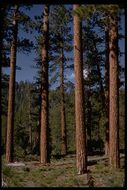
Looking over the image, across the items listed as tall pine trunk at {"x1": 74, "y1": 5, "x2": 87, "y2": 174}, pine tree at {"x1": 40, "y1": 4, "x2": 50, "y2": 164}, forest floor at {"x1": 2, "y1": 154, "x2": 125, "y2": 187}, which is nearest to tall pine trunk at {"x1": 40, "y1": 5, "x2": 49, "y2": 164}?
pine tree at {"x1": 40, "y1": 4, "x2": 50, "y2": 164}

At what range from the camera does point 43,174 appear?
64.1 feet

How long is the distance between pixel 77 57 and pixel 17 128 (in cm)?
4783

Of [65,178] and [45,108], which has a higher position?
[45,108]

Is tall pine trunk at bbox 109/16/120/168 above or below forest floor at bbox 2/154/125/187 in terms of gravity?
above

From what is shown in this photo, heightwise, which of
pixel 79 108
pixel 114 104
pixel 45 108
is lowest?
pixel 79 108

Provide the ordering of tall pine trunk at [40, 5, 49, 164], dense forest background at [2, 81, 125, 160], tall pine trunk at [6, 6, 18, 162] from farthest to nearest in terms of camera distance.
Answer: dense forest background at [2, 81, 125, 160], tall pine trunk at [6, 6, 18, 162], tall pine trunk at [40, 5, 49, 164]

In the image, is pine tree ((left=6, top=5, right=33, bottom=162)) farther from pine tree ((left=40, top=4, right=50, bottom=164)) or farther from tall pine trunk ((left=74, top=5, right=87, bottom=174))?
tall pine trunk ((left=74, top=5, right=87, bottom=174))

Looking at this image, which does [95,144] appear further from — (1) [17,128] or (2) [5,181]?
(2) [5,181]

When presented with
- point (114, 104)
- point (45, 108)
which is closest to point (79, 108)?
point (114, 104)

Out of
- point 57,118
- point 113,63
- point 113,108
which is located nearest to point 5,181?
point 113,108

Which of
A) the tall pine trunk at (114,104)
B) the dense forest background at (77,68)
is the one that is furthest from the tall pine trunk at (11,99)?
the tall pine trunk at (114,104)

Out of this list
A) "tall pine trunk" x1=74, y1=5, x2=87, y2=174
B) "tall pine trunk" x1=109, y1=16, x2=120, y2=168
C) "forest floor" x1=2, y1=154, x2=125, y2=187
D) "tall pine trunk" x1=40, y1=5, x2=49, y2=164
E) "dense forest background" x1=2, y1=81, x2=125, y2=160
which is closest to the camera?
"forest floor" x1=2, y1=154, x2=125, y2=187

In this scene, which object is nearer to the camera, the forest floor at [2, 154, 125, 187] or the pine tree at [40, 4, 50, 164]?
the forest floor at [2, 154, 125, 187]

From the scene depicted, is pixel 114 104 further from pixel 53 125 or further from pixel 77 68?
pixel 53 125
